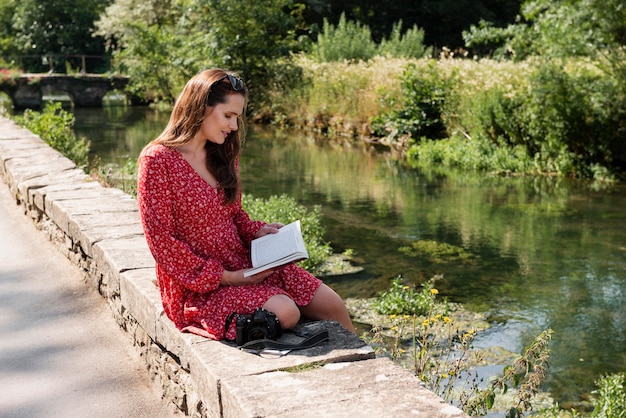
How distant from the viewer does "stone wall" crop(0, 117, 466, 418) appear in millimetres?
2639

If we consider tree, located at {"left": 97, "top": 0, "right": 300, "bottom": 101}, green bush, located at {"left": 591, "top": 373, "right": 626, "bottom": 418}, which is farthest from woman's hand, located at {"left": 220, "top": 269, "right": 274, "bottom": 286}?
tree, located at {"left": 97, "top": 0, "right": 300, "bottom": 101}

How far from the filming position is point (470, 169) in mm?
14359

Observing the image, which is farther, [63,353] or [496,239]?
[496,239]

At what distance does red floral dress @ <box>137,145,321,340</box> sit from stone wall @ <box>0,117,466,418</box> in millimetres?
121

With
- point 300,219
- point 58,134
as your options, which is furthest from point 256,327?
point 58,134

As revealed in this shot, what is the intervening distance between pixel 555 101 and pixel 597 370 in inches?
327

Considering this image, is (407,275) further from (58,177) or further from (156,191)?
(156,191)

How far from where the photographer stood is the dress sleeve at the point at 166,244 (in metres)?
3.30

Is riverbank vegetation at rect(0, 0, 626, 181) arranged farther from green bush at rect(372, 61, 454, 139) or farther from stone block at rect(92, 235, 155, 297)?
stone block at rect(92, 235, 155, 297)

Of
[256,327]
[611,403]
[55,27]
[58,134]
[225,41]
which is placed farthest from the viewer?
[55,27]

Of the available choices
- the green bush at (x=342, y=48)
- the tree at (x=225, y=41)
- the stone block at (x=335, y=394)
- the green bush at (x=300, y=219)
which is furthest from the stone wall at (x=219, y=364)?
the green bush at (x=342, y=48)

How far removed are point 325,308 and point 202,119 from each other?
960 mm

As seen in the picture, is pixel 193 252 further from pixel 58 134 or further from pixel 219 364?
pixel 58 134

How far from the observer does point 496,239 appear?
30.8 feet
